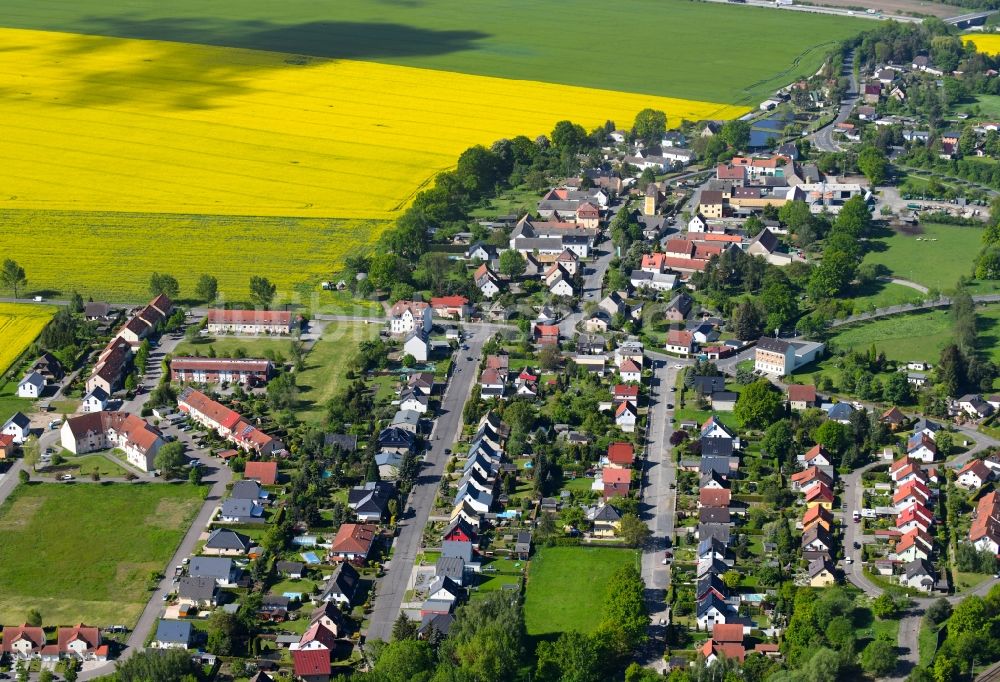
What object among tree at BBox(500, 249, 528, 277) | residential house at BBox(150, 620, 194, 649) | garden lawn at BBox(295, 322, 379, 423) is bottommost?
residential house at BBox(150, 620, 194, 649)

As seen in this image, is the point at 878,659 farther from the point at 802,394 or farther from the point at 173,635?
the point at 173,635

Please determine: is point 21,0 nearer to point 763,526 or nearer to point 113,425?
point 113,425

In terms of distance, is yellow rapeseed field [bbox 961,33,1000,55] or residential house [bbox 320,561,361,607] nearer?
residential house [bbox 320,561,361,607]

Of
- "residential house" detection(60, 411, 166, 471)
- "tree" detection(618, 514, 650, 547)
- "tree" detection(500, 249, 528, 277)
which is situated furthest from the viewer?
"tree" detection(500, 249, 528, 277)

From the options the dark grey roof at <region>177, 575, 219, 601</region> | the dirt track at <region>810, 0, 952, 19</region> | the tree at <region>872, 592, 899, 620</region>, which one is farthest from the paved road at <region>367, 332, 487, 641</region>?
the dirt track at <region>810, 0, 952, 19</region>

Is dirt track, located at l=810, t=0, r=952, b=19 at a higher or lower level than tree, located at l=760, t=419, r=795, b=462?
higher

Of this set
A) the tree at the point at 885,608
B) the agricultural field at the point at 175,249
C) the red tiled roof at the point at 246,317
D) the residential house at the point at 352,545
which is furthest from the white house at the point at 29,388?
the tree at the point at 885,608

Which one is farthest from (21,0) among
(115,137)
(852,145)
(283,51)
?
(852,145)

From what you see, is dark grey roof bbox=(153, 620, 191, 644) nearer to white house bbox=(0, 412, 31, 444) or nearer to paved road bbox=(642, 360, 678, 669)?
paved road bbox=(642, 360, 678, 669)
